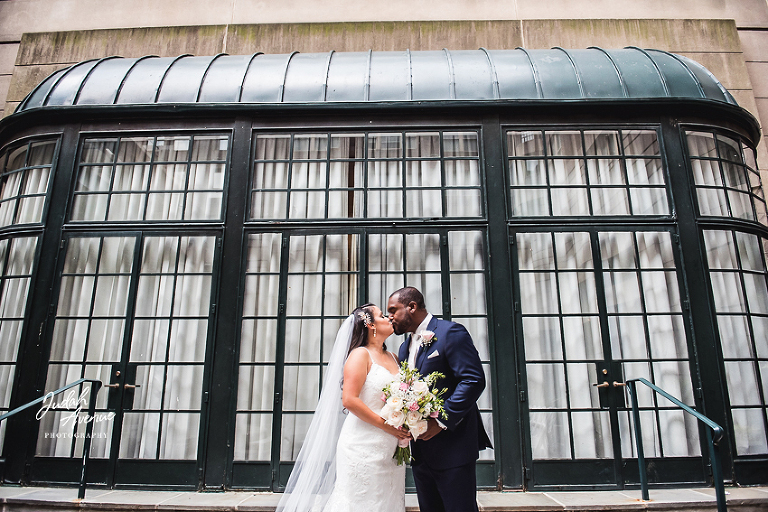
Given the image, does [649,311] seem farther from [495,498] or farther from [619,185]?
[495,498]

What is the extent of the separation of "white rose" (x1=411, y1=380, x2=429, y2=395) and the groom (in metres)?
0.20

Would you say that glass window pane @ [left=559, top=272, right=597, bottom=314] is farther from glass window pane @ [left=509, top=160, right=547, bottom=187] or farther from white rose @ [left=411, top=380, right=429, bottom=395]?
white rose @ [left=411, top=380, right=429, bottom=395]

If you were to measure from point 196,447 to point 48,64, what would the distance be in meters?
7.39

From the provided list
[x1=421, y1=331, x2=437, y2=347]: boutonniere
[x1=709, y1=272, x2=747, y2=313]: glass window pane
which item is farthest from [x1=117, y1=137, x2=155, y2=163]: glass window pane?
[x1=709, y1=272, x2=747, y2=313]: glass window pane

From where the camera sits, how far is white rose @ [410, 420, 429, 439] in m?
2.96

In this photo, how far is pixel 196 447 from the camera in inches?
194

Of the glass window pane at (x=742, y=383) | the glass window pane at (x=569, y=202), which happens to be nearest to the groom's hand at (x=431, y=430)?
the glass window pane at (x=569, y=202)

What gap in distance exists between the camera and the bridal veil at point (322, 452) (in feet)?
11.1

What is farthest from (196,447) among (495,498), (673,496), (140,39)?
(140,39)

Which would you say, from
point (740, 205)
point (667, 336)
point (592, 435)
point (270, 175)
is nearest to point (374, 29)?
point (270, 175)

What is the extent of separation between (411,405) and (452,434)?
45cm

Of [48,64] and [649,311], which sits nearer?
[649,311]

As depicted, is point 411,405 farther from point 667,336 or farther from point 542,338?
point 667,336

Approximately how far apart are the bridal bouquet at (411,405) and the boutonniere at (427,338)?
0.88ft
